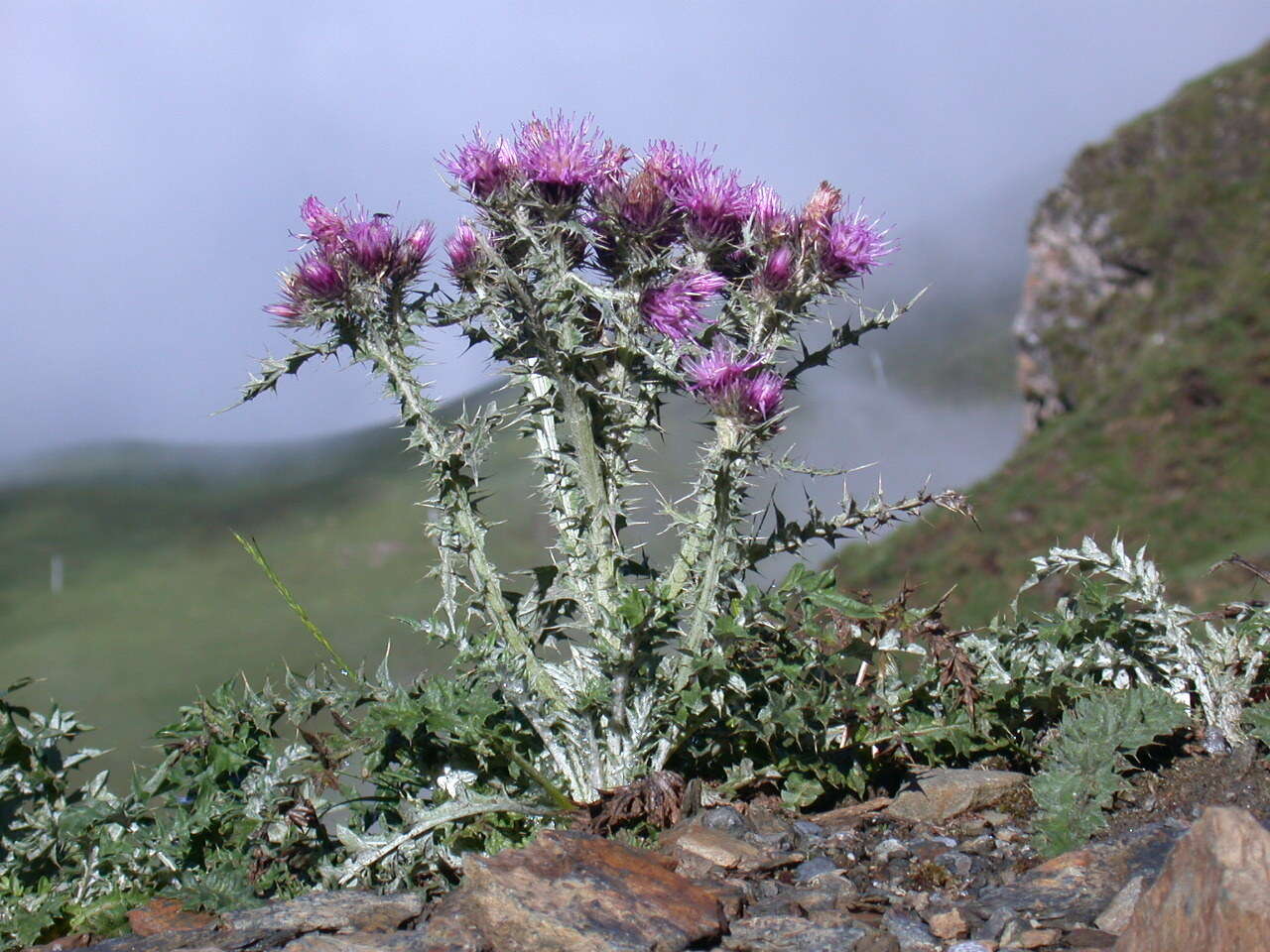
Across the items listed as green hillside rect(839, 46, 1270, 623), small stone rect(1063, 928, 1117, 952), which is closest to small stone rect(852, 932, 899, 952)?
small stone rect(1063, 928, 1117, 952)

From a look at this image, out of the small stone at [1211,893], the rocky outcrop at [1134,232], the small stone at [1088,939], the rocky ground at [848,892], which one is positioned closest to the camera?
the small stone at [1211,893]

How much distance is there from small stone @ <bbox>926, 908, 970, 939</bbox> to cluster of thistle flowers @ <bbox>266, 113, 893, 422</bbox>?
1563 millimetres

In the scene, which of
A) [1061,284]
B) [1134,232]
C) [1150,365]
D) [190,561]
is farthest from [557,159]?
[190,561]

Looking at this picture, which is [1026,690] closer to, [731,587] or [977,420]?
[731,587]

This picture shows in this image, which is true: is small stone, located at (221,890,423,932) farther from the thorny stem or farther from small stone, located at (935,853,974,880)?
small stone, located at (935,853,974,880)

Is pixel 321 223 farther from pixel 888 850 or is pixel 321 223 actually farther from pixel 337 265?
pixel 888 850

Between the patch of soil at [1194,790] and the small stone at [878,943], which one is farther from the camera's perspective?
the patch of soil at [1194,790]

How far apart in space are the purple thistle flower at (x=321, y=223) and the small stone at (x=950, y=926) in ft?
8.91

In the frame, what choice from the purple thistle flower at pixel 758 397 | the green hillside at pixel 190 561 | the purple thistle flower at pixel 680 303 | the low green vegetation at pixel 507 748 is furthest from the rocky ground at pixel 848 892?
the green hillside at pixel 190 561

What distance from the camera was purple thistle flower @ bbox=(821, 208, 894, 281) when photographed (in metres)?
4.05

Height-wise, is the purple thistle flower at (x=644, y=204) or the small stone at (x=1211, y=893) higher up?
the purple thistle flower at (x=644, y=204)

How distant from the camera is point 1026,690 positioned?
13.6 feet

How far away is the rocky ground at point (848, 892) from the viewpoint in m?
2.32

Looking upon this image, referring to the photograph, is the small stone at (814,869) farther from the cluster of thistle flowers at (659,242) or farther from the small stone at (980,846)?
the cluster of thistle flowers at (659,242)
